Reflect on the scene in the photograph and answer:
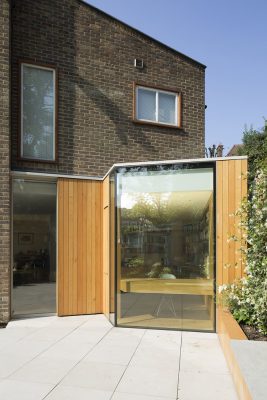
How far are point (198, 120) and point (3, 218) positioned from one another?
571 centimetres

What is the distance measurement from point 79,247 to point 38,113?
3075 millimetres

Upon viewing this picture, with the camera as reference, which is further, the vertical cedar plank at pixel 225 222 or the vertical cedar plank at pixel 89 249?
the vertical cedar plank at pixel 89 249

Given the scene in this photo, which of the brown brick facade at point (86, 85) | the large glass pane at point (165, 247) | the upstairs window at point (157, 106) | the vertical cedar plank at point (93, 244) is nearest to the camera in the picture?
the large glass pane at point (165, 247)

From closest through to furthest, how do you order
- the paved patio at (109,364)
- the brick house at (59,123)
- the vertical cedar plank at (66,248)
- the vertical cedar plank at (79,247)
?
1. the paved patio at (109,364)
2. the brick house at (59,123)
3. the vertical cedar plank at (66,248)
4. the vertical cedar plank at (79,247)

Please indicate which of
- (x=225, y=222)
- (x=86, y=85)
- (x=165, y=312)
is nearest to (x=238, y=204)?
(x=225, y=222)

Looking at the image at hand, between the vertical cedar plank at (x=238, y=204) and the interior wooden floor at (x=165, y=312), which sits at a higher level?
the vertical cedar plank at (x=238, y=204)

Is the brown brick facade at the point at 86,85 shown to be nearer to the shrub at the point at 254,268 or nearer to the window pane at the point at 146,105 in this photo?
the window pane at the point at 146,105

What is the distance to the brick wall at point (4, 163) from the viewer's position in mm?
7645

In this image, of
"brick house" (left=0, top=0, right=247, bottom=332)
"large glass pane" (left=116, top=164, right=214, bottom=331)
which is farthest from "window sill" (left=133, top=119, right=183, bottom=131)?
"large glass pane" (left=116, top=164, right=214, bottom=331)

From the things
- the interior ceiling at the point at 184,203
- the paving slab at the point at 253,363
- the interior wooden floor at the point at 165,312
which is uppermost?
the interior ceiling at the point at 184,203

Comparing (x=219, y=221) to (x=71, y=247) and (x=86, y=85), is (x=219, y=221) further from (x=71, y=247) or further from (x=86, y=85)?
(x=86, y=85)

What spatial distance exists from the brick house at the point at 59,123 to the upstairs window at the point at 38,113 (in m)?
0.02

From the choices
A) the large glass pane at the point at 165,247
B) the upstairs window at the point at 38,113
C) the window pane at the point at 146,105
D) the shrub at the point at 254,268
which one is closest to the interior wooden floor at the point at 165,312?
the large glass pane at the point at 165,247

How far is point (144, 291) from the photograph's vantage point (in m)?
7.66
